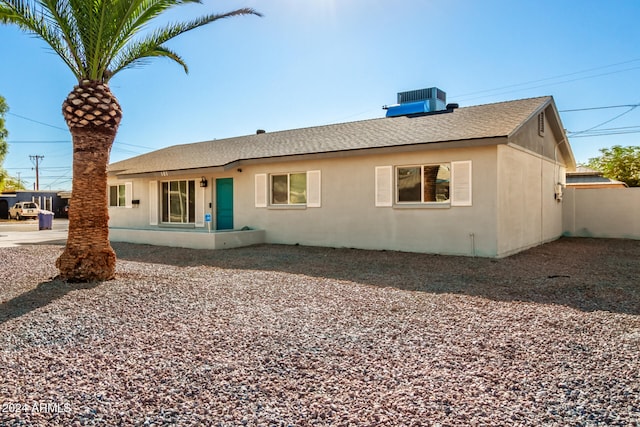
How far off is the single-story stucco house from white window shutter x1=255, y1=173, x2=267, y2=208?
0.03m

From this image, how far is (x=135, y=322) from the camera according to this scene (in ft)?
15.7

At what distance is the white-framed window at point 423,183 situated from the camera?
34.6ft

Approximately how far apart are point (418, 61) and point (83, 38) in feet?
42.0

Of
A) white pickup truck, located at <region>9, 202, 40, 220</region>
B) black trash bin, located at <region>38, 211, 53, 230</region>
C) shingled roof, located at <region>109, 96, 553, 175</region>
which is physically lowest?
black trash bin, located at <region>38, 211, 53, 230</region>

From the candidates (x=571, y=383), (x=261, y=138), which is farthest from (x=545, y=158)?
(x=571, y=383)

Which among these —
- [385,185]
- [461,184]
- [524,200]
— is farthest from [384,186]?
Result: [524,200]

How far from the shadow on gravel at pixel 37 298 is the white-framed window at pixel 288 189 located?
6.78 m

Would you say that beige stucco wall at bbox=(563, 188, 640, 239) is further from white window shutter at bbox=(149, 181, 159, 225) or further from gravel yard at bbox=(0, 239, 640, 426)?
white window shutter at bbox=(149, 181, 159, 225)

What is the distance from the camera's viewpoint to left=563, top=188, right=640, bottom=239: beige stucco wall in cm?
1498

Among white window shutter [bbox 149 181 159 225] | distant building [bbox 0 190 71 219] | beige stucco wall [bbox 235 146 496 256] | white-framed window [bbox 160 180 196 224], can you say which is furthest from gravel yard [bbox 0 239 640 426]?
distant building [bbox 0 190 71 219]

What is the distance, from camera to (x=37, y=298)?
5863mm

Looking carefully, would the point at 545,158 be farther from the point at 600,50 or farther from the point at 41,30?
the point at 41,30

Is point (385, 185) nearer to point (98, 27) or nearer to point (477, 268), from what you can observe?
point (477, 268)

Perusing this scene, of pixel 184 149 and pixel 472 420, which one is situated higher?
pixel 184 149
